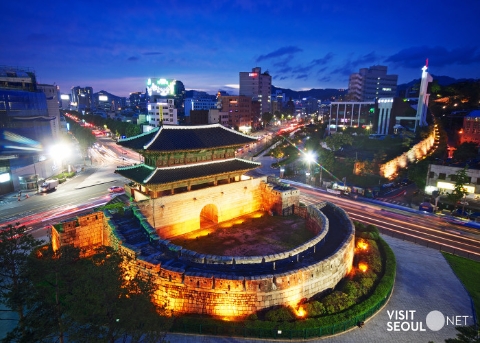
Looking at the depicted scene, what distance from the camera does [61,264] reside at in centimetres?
1538

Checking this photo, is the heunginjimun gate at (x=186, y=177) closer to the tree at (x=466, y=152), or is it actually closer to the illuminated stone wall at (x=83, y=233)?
the illuminated stone wall at (x=83, y=233)

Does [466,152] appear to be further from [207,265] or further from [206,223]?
[207,265]

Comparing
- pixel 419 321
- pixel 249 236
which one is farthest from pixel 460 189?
pixel 249 236

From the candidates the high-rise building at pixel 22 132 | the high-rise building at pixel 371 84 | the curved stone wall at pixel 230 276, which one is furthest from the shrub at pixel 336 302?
the high-rise building at pixel 371 84

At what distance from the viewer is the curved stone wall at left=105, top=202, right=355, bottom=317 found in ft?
62.0

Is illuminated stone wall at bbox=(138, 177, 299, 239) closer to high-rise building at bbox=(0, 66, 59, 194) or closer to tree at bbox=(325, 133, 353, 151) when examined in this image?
high-rise building at bbox=(0, 66, 59, 194)

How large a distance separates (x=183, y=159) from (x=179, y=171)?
151cm

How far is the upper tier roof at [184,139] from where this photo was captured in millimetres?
27438

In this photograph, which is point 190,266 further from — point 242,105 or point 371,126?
point 242,105

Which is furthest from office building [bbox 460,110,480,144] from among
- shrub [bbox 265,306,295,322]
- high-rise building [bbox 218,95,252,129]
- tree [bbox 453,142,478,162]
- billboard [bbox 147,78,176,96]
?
billboard [bbox 147,78,176,96]

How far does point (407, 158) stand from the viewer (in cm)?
5859

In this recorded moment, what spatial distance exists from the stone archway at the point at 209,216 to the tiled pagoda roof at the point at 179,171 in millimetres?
5096

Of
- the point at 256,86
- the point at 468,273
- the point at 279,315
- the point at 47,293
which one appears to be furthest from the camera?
the point at 256,86

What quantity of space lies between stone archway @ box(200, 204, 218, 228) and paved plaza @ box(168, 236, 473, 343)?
1608 cm
